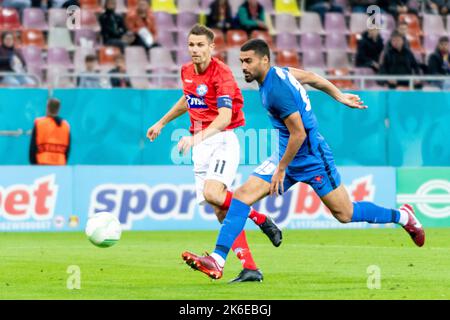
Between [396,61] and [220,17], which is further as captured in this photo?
[220,17]

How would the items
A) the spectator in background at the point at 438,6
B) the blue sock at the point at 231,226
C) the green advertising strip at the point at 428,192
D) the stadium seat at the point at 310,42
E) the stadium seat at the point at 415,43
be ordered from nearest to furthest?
the blue sock at the point at 231,226 < the green advertising strip at the point at 428,192 < the stadium seat at the point at 310,42 < the stadium seat at the point at 415,43 < the spectator in background at the point at 438,6

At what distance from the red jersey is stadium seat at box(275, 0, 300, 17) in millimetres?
13408

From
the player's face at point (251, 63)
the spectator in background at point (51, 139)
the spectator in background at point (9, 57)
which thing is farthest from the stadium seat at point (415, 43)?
the player's face at point (251, 63)

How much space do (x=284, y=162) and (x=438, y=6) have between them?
53.6 ft

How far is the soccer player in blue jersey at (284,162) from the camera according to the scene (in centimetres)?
1079

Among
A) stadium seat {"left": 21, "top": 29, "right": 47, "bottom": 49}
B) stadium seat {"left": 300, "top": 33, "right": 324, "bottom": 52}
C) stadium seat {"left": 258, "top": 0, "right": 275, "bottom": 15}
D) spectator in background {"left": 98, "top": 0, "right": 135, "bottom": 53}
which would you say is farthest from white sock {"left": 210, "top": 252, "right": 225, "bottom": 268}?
stadium seat {"left": 258, "top": 0, "right": 275, "bottom": 15}

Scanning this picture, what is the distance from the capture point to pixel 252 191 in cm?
1109

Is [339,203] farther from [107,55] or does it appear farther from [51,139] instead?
[107,55]

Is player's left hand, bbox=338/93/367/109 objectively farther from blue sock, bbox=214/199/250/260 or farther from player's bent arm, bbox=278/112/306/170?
blue sock, bbox=214/199/250/260

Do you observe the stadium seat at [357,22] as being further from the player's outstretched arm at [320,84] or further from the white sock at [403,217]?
the player's outstretched arm at [320,84]

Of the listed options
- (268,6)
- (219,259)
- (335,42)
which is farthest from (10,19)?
(219,259)

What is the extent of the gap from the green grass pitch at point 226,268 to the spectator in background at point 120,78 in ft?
10.6
